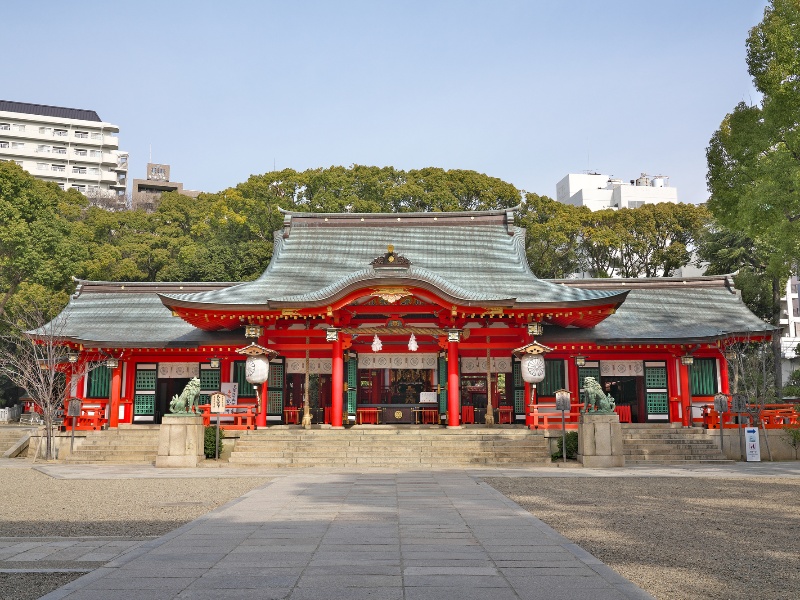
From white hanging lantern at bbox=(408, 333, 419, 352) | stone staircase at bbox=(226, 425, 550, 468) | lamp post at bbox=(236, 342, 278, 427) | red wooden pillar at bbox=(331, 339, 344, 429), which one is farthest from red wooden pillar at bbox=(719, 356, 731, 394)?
lamp post at bbox=(236, 342, 278, 427)

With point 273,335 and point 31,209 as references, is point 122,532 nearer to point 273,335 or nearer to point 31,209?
point 273,335

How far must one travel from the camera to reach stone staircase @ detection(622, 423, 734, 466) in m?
20.2

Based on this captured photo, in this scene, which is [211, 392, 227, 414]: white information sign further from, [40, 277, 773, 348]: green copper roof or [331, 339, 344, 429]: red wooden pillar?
[40, 277, 773, 348]: green copper roof

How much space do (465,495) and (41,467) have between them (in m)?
12.8

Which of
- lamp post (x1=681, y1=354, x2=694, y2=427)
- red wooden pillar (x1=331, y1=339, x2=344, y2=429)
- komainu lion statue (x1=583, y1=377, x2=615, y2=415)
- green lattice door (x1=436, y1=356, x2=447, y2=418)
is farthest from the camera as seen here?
green lattice door (x1=436, y1=356, x2=447, y2=418)

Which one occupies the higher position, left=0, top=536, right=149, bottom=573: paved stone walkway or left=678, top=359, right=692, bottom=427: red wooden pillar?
left=678, top=359, right=692, bottom=427: red wooden pillar

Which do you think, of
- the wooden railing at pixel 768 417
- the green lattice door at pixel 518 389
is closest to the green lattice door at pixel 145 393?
the green lattice door at pixel 518 389

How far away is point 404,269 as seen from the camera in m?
22.4

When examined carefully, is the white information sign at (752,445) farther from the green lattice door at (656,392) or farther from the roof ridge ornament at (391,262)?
the roof ridge ornament at (391,262)

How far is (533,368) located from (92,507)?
46.0ft

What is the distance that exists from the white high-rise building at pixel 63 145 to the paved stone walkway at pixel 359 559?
259 feet

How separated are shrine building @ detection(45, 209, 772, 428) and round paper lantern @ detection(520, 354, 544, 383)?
1.12 meters

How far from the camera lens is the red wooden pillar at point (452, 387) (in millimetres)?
22594

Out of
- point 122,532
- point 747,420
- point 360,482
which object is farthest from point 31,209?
point 747,420
